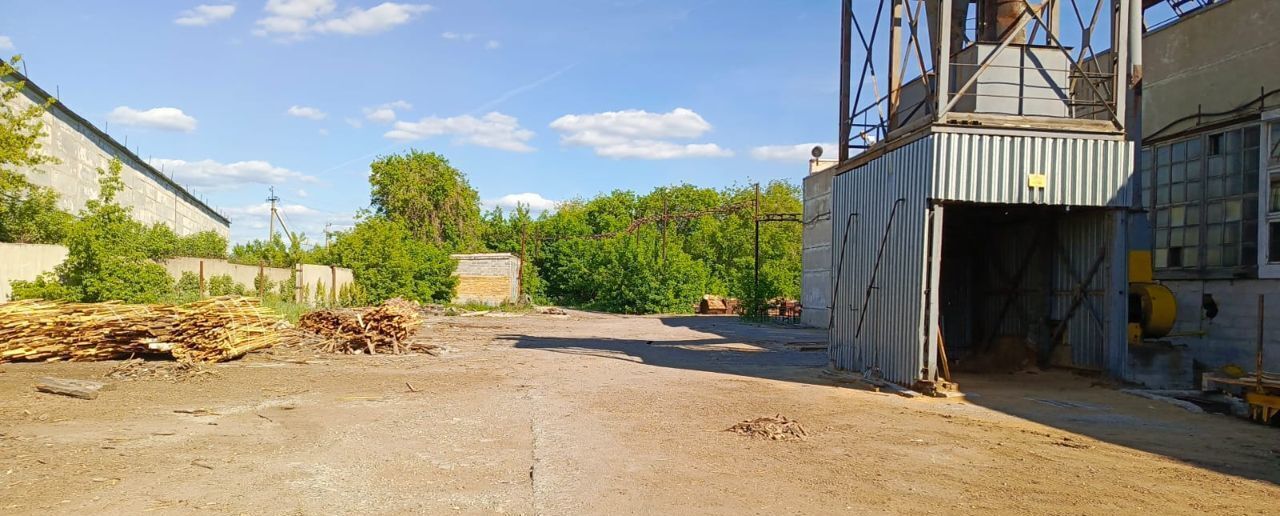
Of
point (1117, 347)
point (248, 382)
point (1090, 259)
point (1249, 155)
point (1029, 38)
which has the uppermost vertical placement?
point (1029, 38)

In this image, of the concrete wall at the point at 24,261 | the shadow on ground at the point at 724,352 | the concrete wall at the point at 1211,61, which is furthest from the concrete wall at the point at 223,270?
the concrete wall at the point at 1211,61

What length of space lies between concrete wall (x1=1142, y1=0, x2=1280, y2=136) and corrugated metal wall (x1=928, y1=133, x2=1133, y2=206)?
4501 mm

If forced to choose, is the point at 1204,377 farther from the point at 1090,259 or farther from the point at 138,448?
the point at 138,448

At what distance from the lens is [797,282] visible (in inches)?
2041

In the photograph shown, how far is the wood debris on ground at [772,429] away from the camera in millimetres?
8961

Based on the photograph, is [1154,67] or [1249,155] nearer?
[1249,155]

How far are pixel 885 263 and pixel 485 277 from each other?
36921 mm

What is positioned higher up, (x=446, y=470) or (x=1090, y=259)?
(x=1090, y=259)

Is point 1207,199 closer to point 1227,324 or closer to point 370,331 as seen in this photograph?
point 1227,324

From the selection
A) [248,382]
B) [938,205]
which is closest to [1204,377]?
[938,205]

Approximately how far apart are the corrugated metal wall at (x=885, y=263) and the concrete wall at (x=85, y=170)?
76.6 feet

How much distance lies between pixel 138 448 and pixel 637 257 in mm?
41635

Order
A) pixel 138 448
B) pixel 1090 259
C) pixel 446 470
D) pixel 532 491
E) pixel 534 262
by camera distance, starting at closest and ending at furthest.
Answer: pixel 532 491
pixel 446 470
pixel 138 448
pixel 1090 259
pixel 534 262

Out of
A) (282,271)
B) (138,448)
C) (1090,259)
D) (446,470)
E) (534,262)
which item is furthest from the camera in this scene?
(534,262)
